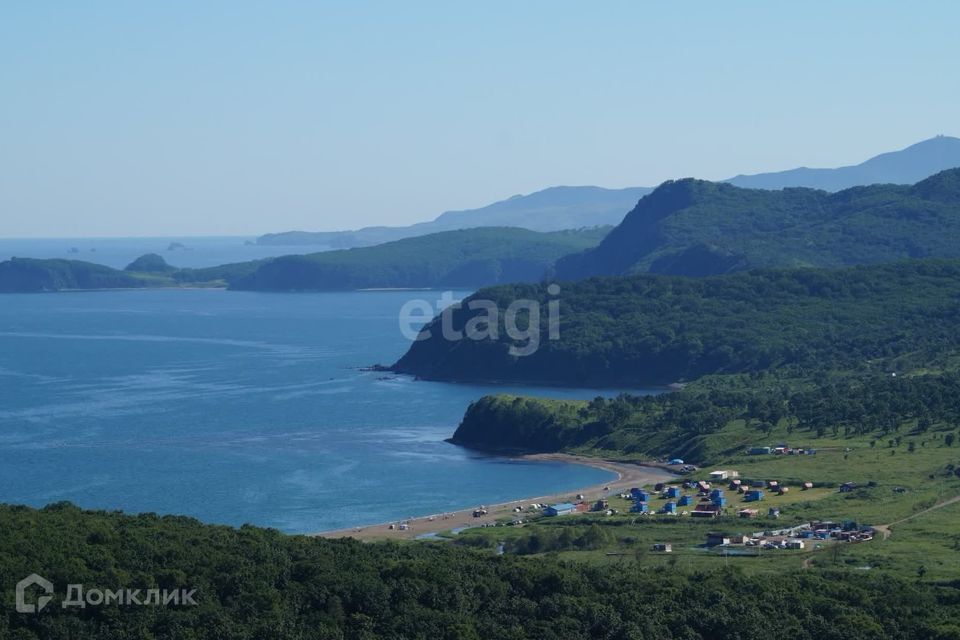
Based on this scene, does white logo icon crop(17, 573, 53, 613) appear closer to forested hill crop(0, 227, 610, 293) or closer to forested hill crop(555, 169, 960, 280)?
forested hill crop(555, 169, 960, 280)

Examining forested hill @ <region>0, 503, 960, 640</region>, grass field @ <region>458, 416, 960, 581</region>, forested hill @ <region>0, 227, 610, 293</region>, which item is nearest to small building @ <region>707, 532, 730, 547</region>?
grass field @ <region>458, 416, 960, 581</region>

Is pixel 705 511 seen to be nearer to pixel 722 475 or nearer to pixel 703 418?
pixel 722 475

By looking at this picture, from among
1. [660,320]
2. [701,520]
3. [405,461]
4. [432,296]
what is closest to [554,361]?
[660,320]

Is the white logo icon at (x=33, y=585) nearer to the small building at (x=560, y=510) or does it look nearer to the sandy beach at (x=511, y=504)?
the sandy beach at (x=511, y=504)

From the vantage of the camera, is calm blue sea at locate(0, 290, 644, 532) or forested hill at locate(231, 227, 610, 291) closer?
calm blue sea at locate(0, 290, 644, 532)

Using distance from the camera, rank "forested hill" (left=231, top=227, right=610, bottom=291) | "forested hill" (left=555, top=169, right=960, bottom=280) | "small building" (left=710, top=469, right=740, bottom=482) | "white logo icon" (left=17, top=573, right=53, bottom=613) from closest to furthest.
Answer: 1. "white logo icon" (left=17, top=573, right=53, bottom=613)
2. "small building" (left=710, top=469, right=740, bottom=482)
3. "forested hill" (left=555, top=169, right=960, bottom=280)
4. "forested hill" (left=231, top=227, right=610, bottom=291)

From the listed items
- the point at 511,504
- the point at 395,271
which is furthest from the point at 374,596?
the point at 395,271

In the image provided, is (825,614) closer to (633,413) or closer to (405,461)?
(405,461)
